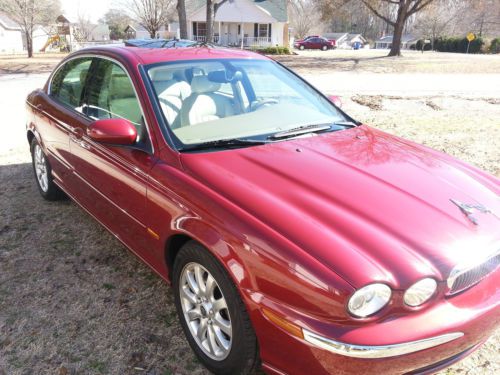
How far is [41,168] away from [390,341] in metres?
4.06

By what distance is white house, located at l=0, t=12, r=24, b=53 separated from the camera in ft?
160

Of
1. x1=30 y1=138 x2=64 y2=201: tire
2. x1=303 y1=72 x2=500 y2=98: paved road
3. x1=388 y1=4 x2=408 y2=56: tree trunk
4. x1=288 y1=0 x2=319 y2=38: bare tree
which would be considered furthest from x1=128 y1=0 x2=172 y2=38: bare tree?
x1=288 y1=0 x2=319 y2=38: bare tree

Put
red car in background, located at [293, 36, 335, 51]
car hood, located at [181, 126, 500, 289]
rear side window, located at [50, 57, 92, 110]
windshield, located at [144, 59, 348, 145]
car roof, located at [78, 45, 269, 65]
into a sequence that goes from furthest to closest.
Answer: red car in background, located at [293, 36, 335, 51] → rear side window, located at [50, 57, 92, 110] → car roof, located at [78, 45, 269, 65] → windshield, located at [144, 59, 348, 145] → car hood, located at [181, 126, 500, 289]

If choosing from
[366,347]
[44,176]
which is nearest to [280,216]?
[366,347]

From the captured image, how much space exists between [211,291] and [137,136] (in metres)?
1.12

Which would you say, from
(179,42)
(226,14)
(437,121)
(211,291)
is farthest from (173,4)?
(211,291)

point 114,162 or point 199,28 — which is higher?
point 199,28

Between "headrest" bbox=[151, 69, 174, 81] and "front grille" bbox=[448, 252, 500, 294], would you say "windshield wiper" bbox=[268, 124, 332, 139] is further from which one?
"front grille" bbox=[448, 252, 500, 294]

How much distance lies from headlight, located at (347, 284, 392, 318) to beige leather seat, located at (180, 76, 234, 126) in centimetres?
166

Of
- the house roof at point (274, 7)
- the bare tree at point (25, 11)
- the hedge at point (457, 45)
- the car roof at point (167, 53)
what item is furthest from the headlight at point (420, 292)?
the hedge at point (457, 45)

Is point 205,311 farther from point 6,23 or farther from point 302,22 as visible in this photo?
point 302,22

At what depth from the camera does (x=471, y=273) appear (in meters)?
2.02

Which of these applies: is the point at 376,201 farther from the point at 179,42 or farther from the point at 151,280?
the point at 179,42

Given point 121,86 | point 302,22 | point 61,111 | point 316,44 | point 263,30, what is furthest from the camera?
point 302,22
